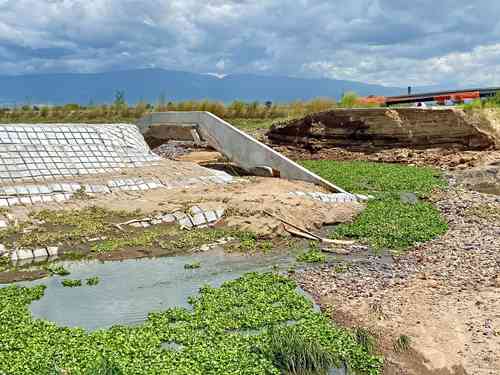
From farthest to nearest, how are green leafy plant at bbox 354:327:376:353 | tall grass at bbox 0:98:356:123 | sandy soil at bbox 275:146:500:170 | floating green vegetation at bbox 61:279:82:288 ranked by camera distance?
tall grass at bbox 0:98:356:123 → sandy soil at bbox 275:146:500:170 → floating green vegetation at bbox 61:279:82:288 → green leafy plant at bbox 354:327:376:353

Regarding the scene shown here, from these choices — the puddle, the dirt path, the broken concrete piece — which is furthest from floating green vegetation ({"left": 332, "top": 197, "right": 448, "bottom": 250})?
the broken concrete piece

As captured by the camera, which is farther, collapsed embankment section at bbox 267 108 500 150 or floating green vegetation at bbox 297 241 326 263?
collapsed embankment section at bbox 267 108 500 150

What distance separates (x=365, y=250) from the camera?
364 inches

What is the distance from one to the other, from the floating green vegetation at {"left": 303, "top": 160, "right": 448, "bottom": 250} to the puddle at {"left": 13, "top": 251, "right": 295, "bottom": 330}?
1902mm

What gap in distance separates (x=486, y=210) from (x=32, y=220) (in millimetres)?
8999

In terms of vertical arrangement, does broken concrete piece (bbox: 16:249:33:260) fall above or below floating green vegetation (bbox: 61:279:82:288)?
above

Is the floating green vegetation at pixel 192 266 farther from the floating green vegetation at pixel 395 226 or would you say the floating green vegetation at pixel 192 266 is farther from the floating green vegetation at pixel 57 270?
the floating green vegetation at pixel 395 226

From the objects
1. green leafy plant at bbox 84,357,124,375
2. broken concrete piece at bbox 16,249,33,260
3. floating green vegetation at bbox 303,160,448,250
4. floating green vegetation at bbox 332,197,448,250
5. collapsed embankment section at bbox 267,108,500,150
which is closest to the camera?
green leafy plant at bbox 84,357,124,375

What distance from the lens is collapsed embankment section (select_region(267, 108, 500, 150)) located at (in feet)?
62.6

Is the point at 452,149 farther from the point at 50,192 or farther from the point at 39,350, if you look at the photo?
the point at 39,350

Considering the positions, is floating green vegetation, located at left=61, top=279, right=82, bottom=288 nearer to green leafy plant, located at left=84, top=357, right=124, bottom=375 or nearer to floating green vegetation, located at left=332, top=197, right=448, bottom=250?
green leafy plant, located at left=84, top=357, right=124, bottom=375

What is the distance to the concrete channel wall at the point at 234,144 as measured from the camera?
14304 mm

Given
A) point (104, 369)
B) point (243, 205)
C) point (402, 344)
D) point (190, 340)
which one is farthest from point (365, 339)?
point (243, 205)

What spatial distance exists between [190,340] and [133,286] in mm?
2225
